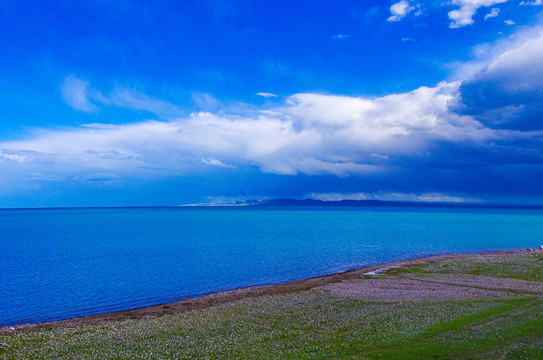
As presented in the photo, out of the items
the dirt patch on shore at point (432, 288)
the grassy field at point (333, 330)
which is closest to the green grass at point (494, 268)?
the dirt patch on shore at point (432, 288)

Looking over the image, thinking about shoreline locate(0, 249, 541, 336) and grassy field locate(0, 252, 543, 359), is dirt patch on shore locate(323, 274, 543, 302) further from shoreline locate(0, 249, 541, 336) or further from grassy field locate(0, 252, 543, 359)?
shoreline locate(0, 249, 541, 336)

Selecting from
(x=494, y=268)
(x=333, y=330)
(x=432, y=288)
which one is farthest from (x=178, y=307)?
(x=494, y=268)

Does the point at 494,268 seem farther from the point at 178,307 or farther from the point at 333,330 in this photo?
the point at 178,307

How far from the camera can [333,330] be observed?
2944 cm

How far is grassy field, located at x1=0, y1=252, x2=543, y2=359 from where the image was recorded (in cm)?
2433

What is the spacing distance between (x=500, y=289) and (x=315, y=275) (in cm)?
3014

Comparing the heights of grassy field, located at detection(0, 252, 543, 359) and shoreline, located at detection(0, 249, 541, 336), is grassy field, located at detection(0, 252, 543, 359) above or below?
above

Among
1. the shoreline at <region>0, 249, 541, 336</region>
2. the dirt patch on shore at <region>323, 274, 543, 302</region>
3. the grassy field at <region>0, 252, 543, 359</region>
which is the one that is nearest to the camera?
the grassy field at <region>0, 252, 543, 359</region>

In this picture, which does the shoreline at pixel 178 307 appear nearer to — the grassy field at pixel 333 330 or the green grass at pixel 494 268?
the grassy field at pixel 333 330

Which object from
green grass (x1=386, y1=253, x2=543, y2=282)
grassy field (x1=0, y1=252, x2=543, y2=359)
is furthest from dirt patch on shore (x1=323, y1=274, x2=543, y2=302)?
green grass (x1=386, y1=253, x2=543, y2=282)

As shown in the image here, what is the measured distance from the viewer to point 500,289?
43.8m

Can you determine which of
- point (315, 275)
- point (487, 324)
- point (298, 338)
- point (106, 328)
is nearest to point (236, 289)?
point (315, 275)

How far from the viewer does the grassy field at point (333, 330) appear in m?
24.3

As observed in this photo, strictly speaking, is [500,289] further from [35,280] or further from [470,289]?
[35,280]
